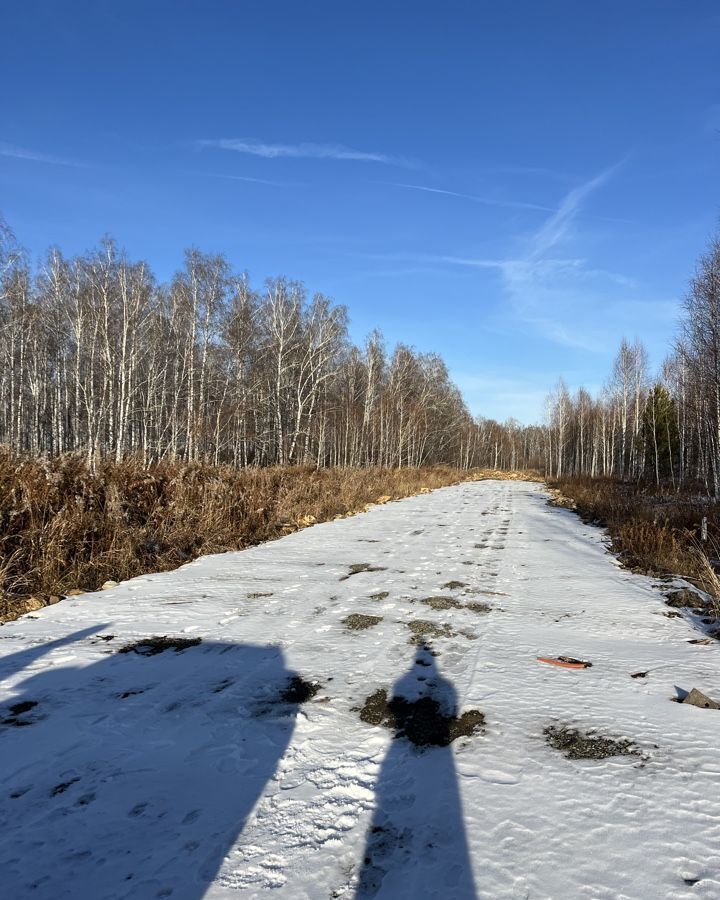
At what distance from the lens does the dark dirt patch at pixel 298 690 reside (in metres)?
2.46

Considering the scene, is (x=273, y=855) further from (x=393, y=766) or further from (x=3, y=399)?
(x=3, y=399)

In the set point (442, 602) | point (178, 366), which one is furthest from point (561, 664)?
point (178, 366)

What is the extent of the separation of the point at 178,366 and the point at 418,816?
30.4 m

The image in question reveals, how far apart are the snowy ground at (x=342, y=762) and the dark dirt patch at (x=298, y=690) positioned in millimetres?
42

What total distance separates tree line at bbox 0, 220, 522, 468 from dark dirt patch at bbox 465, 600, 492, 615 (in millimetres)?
14106

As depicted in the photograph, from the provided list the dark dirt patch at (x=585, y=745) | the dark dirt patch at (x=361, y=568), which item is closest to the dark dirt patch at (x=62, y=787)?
the dark dirt patch at (x=585, y=745)

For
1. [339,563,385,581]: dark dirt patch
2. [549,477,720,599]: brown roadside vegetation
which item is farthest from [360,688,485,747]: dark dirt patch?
[549,477,720,599]: brown roadside vegetation

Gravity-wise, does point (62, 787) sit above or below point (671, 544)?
below

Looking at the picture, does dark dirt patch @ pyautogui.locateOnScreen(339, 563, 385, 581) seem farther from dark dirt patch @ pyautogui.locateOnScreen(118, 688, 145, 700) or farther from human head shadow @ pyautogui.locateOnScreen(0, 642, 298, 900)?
dark dirt patch @ pyautogui.locateOnScreen(118, 688, 145, 700)

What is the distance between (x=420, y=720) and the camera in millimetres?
2252

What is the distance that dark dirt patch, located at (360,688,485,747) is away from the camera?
2121 millimetres

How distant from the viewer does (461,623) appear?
11.9 ft

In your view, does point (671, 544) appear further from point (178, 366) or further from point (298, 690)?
point (178, 366)

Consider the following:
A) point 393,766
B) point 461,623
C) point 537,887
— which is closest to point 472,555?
point 461,623
